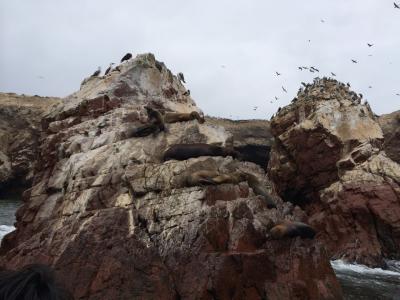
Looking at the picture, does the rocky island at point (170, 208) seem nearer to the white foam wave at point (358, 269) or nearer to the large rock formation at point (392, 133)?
the white foam wave at point (358, 269)

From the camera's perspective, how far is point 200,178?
11461 millimetres

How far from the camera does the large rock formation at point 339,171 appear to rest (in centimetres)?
1995

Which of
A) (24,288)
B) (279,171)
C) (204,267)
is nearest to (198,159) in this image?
(204,267)

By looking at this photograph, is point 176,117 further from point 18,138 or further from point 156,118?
Answer: point 18,138

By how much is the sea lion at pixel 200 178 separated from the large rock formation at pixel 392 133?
1227 inches

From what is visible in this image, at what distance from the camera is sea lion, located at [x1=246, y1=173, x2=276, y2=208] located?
12781 millimetres

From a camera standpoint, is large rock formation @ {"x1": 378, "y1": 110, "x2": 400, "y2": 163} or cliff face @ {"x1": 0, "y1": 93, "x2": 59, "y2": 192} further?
cliff face @ {"x1": 0, "y1": 93, "x2": 59, "y2": 192}

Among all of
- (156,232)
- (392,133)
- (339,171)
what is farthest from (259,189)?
(392,133)

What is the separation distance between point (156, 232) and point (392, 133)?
123 feet

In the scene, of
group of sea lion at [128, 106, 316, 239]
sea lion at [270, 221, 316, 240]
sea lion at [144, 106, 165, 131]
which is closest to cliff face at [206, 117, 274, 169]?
group of sea lion at [128, 106, 316, 239]

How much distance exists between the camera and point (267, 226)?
1088 centimetres

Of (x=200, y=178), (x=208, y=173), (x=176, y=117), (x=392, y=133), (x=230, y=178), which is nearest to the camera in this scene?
(x=200, y=178)

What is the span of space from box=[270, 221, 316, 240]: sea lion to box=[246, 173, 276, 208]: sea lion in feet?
4.50

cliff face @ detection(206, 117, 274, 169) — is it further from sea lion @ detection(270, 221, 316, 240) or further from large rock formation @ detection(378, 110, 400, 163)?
sea lion @ detection(270, 221, 316, 240)
